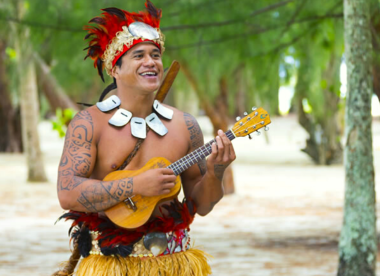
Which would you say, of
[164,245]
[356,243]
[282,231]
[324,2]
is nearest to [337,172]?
[282,231]

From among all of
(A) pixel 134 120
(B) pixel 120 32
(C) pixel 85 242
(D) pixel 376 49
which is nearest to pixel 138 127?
(A) pixel 134 120

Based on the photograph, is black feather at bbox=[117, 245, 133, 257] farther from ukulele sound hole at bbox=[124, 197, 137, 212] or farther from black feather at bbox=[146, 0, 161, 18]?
black feather at bbox=[146, 0, 161, 18]

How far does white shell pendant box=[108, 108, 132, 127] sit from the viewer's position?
2.36 metres

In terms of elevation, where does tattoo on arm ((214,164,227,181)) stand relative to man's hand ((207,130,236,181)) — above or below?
below

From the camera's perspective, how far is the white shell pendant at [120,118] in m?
2.36

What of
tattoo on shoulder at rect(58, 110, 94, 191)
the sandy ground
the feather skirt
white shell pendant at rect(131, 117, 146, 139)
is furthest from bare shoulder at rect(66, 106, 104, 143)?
the sandy ground

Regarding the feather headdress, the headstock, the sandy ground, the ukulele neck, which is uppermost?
the feather headdress

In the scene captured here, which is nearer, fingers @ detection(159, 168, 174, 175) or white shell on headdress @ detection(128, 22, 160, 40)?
fingers @ detection(159, 168, 174, 175)

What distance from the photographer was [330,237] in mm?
6922

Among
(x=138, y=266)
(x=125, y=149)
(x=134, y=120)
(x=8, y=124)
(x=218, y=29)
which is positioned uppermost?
(x=8, y=124)

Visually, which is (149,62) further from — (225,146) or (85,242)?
(85,242)

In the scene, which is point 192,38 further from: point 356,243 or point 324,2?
point 356,243

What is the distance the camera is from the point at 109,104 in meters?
2.41

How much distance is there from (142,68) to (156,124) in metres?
0.22
